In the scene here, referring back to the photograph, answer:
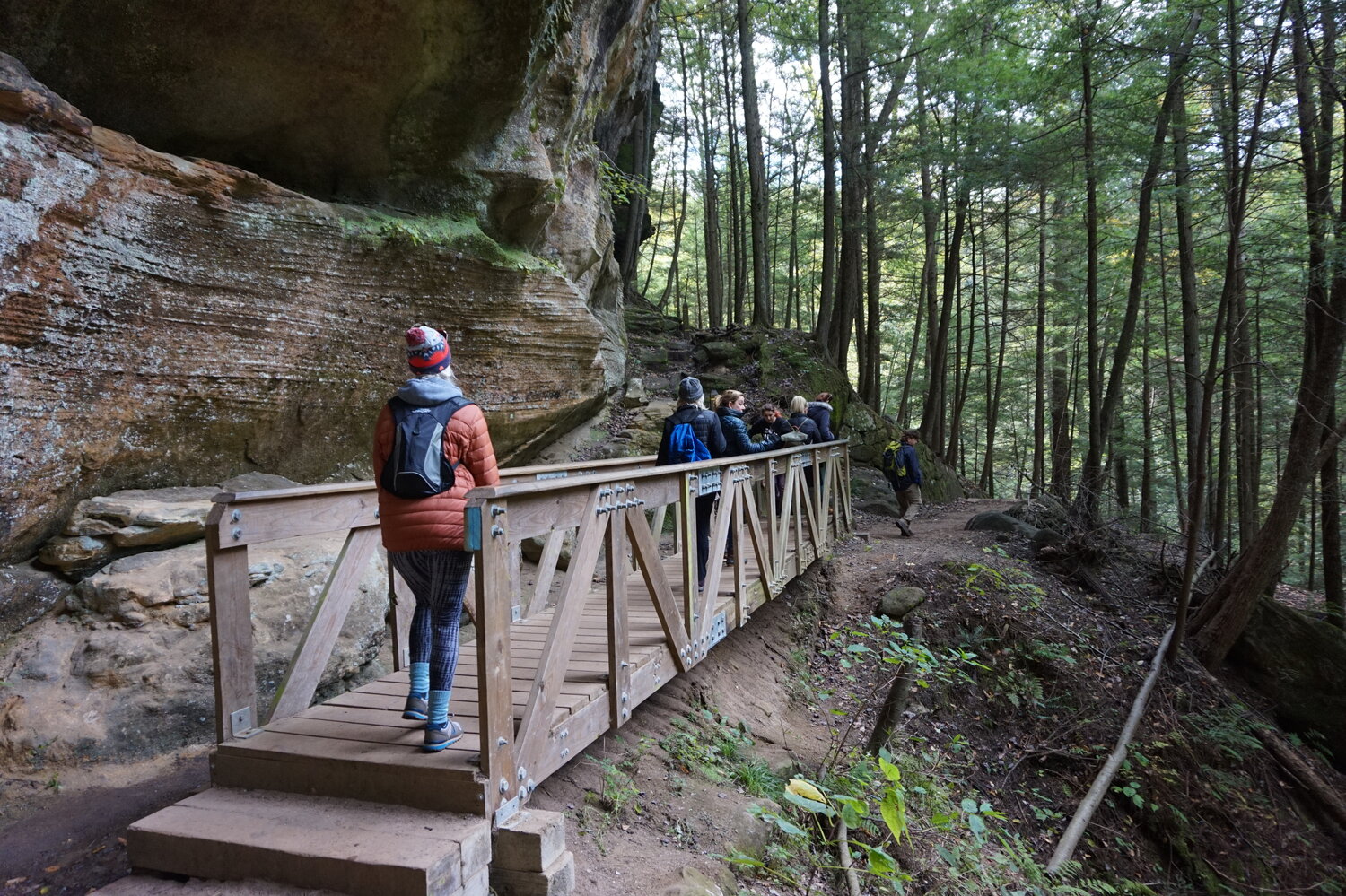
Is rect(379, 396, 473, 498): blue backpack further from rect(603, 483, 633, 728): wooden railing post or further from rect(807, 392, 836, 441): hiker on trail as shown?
rect(807, 392, 836, 441): hiker on trail

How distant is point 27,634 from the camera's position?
14.9 ft

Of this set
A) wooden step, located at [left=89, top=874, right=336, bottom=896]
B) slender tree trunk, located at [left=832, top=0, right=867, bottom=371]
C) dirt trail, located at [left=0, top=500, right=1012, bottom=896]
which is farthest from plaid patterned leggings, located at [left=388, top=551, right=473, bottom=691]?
slender tree trunk, located at [left=832, top=0, right=867, bottom=371]

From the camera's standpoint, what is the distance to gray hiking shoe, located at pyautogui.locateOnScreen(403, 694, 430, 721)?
10.9 feet

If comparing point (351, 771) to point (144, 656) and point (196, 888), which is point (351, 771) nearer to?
point (196, 888)

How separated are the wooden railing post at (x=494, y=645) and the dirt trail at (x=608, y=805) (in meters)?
0.76

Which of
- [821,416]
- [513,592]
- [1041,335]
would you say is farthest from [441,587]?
[1041,335]

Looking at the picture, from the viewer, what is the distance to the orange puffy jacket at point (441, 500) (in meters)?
3.07

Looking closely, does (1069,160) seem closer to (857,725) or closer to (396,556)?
(857,725)

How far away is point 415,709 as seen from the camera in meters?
3.33

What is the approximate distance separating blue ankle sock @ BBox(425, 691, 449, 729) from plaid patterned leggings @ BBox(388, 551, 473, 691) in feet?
0.34

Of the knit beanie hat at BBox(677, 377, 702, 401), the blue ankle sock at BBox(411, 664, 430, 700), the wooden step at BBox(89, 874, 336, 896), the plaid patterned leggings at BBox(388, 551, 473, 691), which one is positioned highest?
the knit beanie hat at BBox(677, 377, 702, 401)

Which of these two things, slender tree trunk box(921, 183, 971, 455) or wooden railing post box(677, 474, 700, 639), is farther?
slender tree trunk box(921, 183, 971, 455)

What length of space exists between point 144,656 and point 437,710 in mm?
2831

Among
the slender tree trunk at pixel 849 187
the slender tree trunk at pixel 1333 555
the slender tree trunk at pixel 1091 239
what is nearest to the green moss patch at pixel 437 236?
the slender tree trunk at pixel 1091 239
